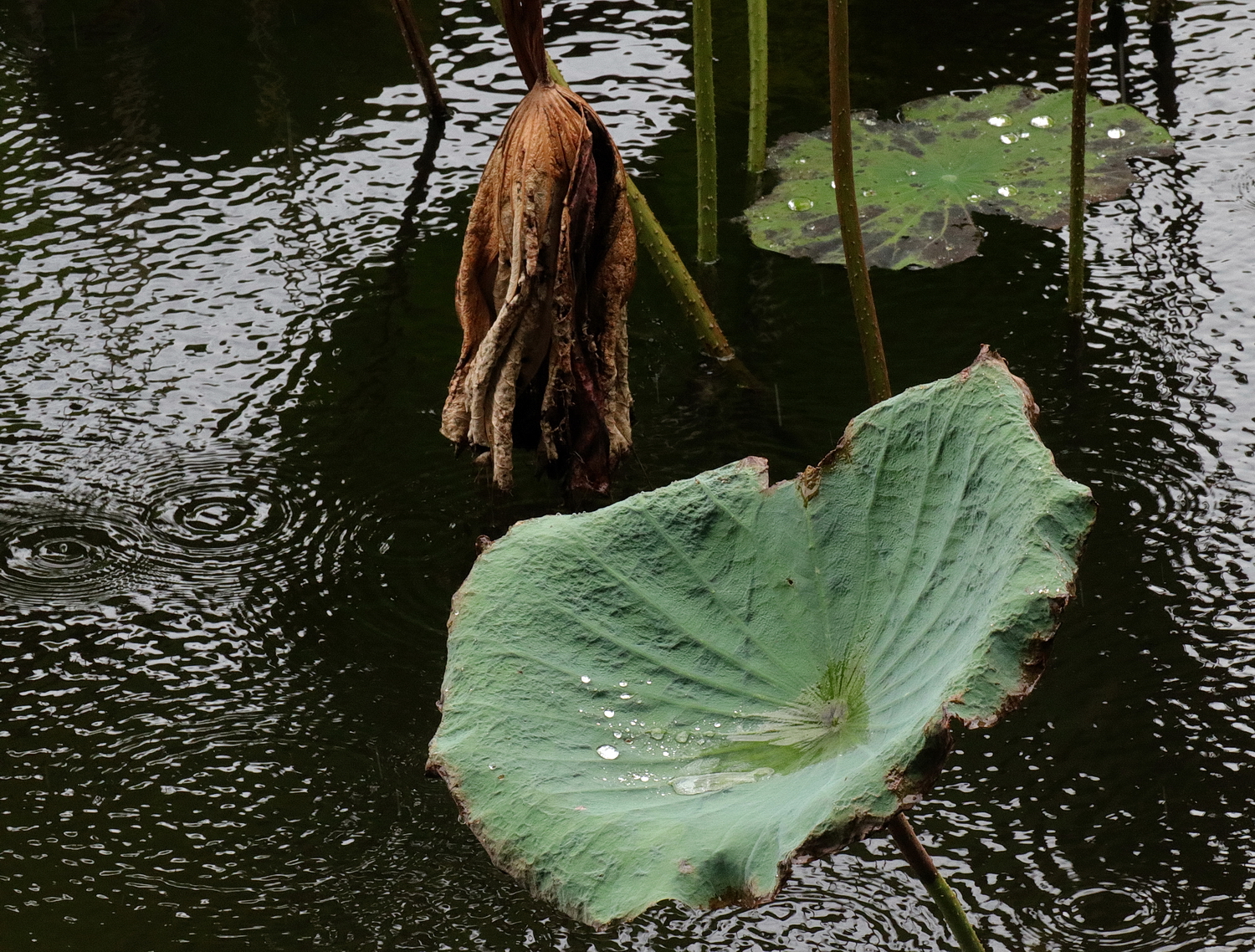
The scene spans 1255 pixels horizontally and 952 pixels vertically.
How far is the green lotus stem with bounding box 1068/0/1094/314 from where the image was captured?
89.1 inches

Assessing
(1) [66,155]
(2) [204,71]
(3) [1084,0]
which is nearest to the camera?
(3) [1084,0]

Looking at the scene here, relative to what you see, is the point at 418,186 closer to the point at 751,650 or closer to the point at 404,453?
the point at 404,453

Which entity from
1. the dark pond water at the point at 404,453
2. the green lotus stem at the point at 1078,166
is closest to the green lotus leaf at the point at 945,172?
the dark pond water at the point at 404,453

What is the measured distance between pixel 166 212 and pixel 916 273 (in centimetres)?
167

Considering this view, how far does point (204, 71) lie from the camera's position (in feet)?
11.7

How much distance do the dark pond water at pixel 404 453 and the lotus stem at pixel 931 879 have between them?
305mm

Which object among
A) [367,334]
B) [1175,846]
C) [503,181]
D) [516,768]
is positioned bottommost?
[1175,846]

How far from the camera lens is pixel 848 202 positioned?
6.59 feet

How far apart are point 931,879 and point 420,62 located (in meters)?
2.60

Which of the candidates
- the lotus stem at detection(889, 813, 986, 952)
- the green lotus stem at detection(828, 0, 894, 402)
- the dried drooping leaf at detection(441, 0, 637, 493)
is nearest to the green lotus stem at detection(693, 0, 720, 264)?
the green lotus stem at detection(828, 0, 894, 402)

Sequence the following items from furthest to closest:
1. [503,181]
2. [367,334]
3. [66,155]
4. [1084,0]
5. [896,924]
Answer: [66,155] → [367,334] → [1084,0] → [503,181] → [896,924]

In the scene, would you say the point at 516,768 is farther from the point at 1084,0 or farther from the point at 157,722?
the point at 1084,0

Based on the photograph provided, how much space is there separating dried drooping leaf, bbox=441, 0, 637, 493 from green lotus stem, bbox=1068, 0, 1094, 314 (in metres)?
0.89

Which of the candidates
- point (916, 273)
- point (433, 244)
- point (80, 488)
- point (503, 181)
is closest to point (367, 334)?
point (433, 244)
